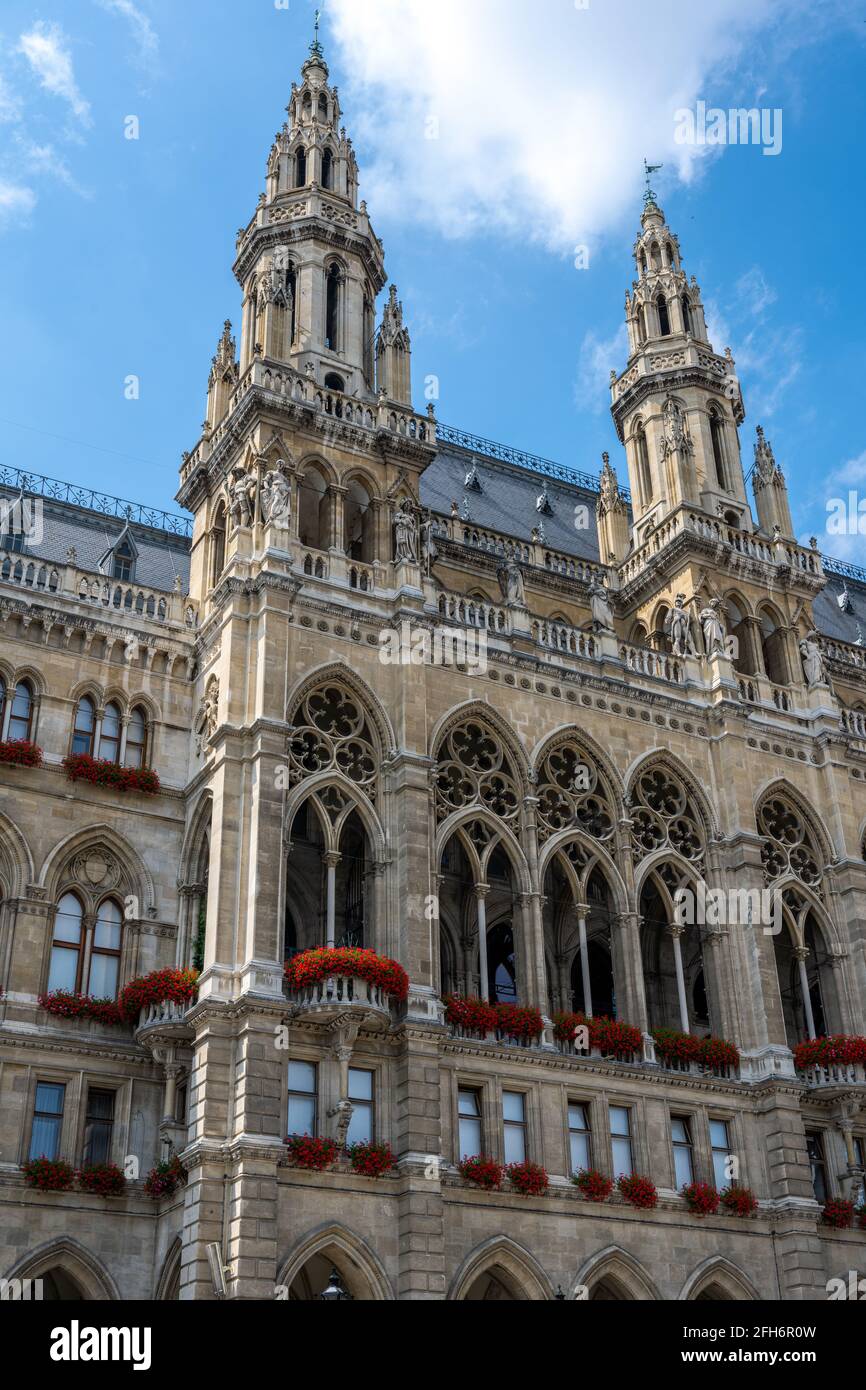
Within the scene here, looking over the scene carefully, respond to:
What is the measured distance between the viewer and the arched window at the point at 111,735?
34312 mm

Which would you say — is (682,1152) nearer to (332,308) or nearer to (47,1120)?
(47,1120)

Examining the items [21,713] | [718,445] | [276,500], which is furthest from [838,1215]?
[718,445]

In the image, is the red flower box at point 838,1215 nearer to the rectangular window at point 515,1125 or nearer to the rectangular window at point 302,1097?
the rectangular window at point 515,1125

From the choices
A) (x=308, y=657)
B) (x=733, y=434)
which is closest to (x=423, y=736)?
(x=308, y=657)

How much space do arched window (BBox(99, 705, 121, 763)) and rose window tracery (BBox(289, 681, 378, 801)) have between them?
4626 mm

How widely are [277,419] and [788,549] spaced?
1751 centimetres

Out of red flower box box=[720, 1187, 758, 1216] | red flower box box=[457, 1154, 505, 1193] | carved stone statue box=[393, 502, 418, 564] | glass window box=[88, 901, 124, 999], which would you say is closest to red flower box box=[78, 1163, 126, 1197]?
glass window box=[88, 901, 124, 999]

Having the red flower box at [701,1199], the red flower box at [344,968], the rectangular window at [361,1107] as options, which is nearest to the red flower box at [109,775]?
the red flower box at [344,968]

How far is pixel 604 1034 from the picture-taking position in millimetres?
32844

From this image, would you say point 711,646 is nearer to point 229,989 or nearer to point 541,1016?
point 541,1016

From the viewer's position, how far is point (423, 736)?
111 ft

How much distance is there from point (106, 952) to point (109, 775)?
13.1ft

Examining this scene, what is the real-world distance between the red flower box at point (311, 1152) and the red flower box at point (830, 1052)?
43.5 feet
